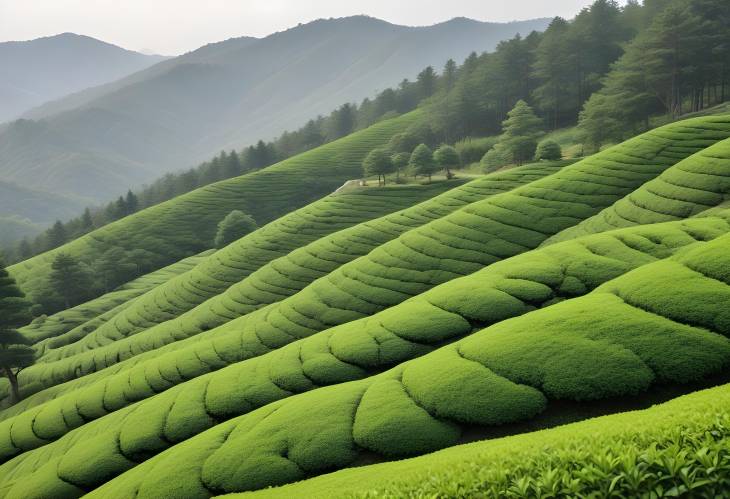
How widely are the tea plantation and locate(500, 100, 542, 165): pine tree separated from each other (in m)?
32.5

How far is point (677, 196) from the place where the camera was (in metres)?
37.1

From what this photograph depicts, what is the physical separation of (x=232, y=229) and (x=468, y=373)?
102 meters

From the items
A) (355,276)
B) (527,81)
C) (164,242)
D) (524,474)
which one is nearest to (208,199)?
(164,242)

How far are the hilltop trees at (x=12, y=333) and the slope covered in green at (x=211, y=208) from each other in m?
58.1

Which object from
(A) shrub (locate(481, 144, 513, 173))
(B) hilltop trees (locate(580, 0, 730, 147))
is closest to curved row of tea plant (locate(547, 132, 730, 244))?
(B) hilltop trees (locate(580, 0, 730, 147))

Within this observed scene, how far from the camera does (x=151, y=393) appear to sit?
36.3 meters

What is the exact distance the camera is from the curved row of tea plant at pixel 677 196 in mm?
35719

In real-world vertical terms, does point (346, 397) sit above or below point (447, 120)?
below

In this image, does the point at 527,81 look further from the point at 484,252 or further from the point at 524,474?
the point at 524,474

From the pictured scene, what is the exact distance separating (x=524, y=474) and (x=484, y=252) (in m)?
32.9

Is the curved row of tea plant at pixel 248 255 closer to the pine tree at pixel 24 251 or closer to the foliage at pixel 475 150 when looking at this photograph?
the foliage at pixel 475 150

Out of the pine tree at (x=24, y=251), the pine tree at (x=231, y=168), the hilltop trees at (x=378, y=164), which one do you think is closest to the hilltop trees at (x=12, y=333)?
the hilltop trees at (x=378, y=164)

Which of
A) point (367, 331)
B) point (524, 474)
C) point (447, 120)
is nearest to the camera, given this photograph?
point (524, 474)

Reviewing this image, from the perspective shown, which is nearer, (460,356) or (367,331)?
(460,356)
